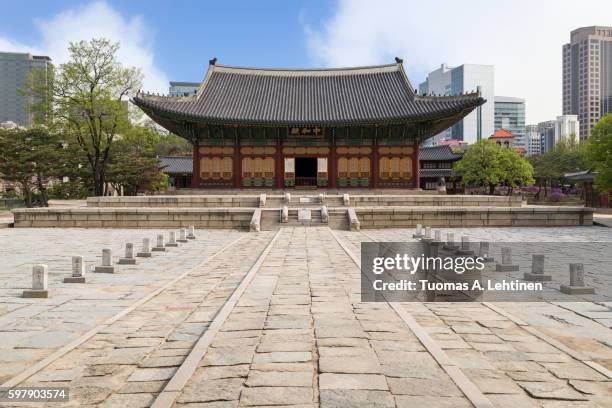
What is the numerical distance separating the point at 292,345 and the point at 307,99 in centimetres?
2965

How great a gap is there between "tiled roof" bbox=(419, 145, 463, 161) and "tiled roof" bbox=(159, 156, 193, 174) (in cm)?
2771

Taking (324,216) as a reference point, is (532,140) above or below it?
above

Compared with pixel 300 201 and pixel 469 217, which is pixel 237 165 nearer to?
pixel 300 201

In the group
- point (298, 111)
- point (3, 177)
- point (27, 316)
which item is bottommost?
point (27, 316)

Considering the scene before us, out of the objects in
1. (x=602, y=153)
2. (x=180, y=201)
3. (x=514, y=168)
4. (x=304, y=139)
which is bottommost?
(x=180, y=201)

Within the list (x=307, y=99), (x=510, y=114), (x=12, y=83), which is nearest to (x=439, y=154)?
(x=307, y=99)

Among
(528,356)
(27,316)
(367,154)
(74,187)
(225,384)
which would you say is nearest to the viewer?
(225,384)

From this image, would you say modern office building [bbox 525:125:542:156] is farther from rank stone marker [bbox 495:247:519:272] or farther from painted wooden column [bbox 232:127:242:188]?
rank stone marker [bbox 495:247:519:272]

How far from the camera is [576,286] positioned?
702 cm

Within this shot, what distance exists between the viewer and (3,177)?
32.4m

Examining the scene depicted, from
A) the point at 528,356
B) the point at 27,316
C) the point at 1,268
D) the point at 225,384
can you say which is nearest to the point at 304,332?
the point at 225,384

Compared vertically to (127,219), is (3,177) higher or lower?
higher

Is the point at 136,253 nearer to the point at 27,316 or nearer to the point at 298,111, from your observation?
the point at 27,316

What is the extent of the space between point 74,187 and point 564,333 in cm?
4593
